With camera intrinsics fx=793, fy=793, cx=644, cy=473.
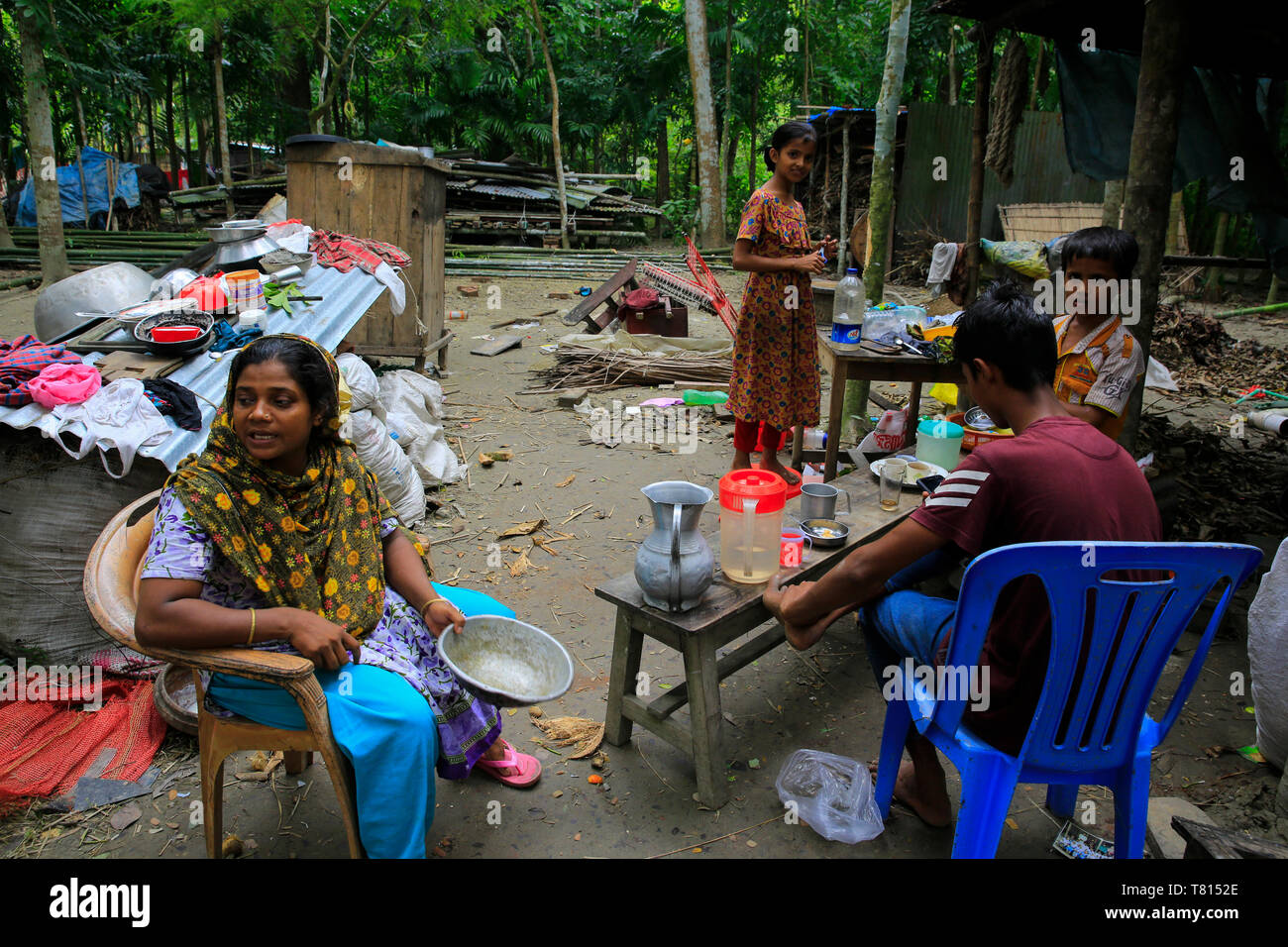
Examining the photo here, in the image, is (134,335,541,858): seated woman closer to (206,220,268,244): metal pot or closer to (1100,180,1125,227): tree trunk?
(206,220,268,244): metal pot

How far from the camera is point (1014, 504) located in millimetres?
1818

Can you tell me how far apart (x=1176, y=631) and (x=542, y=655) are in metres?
1.59

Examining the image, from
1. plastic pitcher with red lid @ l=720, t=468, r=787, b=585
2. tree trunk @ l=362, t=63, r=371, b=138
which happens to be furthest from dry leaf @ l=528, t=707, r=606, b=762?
tree trunk @ l=362, t=63, r=371, b=138

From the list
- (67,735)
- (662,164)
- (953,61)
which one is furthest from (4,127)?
(67,735)

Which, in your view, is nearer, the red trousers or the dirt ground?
the dirt ground

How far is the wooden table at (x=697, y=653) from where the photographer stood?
2463 mm

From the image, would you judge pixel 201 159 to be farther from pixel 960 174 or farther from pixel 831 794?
pixel 831 794

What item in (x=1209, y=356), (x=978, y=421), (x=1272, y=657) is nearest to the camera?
(x=1272, y=657)

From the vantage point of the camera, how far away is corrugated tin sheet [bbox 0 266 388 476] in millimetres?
3076

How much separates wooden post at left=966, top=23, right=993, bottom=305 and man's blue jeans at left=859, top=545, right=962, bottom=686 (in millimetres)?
4300

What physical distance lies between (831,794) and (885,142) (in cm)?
486

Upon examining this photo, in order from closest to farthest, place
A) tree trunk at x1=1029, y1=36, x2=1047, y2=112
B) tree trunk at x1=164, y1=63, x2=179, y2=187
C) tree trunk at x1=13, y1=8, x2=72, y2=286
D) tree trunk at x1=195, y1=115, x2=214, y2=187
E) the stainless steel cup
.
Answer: the stainless steel cup → tree trunk at x1=1029, y1=36, x2=1047, y2=112 → tree trunk at x1=13, y1=8, x2=72, y2=286 → tree trunk at x1=164, y1=63, x2=179, y2=187 → tree trunk at x1=195, y1=115, x2=214, y2=187

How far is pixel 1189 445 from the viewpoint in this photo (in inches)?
230

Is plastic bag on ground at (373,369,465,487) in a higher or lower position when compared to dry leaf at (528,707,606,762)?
higher
